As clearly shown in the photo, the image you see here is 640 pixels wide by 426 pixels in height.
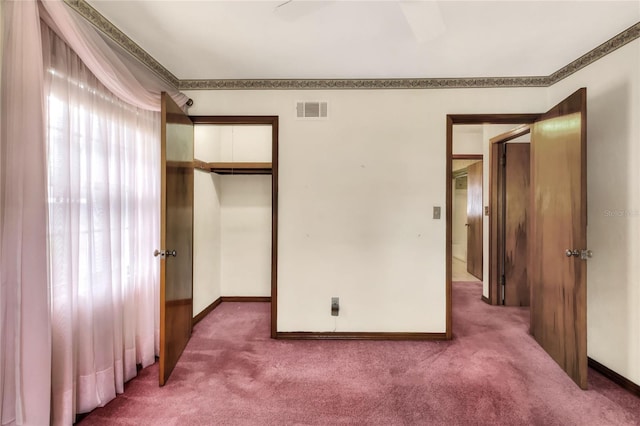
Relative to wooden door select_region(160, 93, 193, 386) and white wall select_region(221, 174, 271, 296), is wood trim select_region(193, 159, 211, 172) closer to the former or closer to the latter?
wooden door select_region(160, 93, 193, 386)

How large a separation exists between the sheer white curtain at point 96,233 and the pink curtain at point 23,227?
138 millimetres

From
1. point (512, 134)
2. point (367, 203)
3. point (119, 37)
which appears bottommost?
point (367, 203)

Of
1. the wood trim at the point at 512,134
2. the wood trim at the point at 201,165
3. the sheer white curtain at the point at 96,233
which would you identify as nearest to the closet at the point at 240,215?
the wood trim at the point at 201,165

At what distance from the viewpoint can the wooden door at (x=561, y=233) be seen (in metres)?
1.88

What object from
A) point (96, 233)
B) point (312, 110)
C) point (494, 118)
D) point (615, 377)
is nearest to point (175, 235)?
point (96, 233)

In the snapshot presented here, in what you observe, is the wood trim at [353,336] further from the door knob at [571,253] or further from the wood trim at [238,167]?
the wood trim at [238,167]

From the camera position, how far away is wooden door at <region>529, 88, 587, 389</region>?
1.88 m

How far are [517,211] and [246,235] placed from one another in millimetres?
3569

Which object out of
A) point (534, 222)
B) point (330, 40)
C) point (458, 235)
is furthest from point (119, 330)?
point (458, 235)

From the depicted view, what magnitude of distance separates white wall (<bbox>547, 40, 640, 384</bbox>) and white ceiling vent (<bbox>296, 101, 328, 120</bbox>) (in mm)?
2180

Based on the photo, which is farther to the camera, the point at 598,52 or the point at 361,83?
the point at 361,83

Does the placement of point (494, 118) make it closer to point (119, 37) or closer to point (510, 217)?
point (510, 217)

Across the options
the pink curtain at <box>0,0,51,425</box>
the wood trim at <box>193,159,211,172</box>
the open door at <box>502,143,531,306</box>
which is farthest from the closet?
the open door at <box>502,143,531,306</box>

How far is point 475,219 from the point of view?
4.68 m
